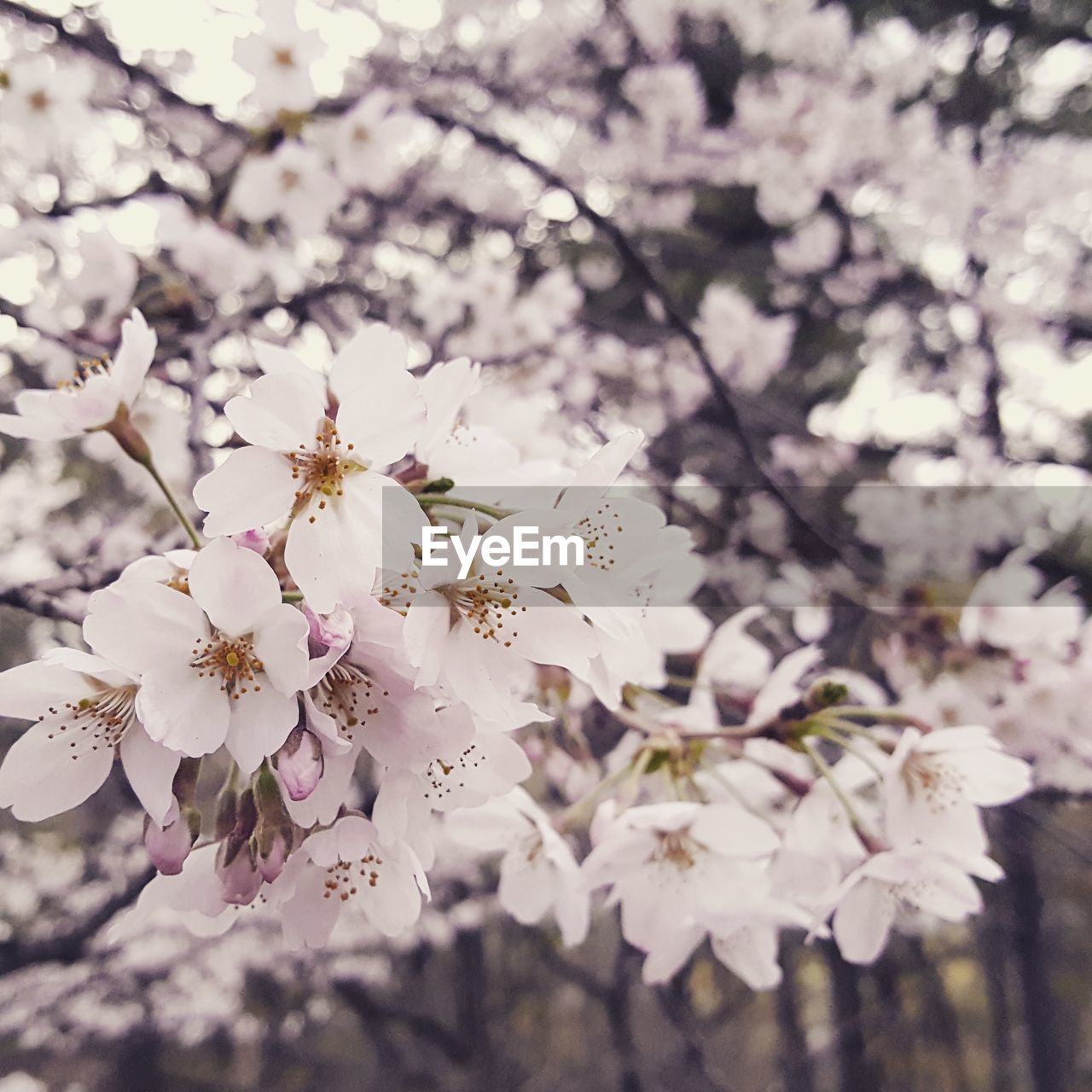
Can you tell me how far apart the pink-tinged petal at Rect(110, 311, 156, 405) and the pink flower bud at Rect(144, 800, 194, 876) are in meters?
0.43

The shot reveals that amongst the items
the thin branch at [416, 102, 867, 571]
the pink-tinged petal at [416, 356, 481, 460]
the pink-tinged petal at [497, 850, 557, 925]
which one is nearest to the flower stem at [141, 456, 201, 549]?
the pink-tinged petal at [416, 356, 481, 460]

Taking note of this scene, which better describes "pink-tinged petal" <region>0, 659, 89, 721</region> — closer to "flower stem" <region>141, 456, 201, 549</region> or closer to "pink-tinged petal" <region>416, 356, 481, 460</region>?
"flower stem" <region>141, 456, 201, 549</region>

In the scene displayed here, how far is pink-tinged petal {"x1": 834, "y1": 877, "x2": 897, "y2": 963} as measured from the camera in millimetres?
940

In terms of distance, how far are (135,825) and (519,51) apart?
4.54 m

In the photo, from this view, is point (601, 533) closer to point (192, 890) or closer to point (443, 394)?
point (443, 394)

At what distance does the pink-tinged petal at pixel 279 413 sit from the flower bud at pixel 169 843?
0.29m

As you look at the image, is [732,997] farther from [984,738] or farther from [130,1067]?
[984,738]

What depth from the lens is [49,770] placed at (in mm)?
662

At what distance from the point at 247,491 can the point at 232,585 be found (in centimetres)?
8

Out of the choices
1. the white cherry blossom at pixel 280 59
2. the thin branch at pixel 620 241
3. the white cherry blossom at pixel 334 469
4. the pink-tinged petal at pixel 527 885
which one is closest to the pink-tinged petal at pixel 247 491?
the white cherry blossom at pixel 334 469

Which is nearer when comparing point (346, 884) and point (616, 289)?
point (346, 884)

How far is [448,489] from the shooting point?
0.69 m

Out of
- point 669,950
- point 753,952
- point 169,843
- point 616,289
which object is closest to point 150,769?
point 169,843

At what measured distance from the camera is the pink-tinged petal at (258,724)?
1.91 ft
